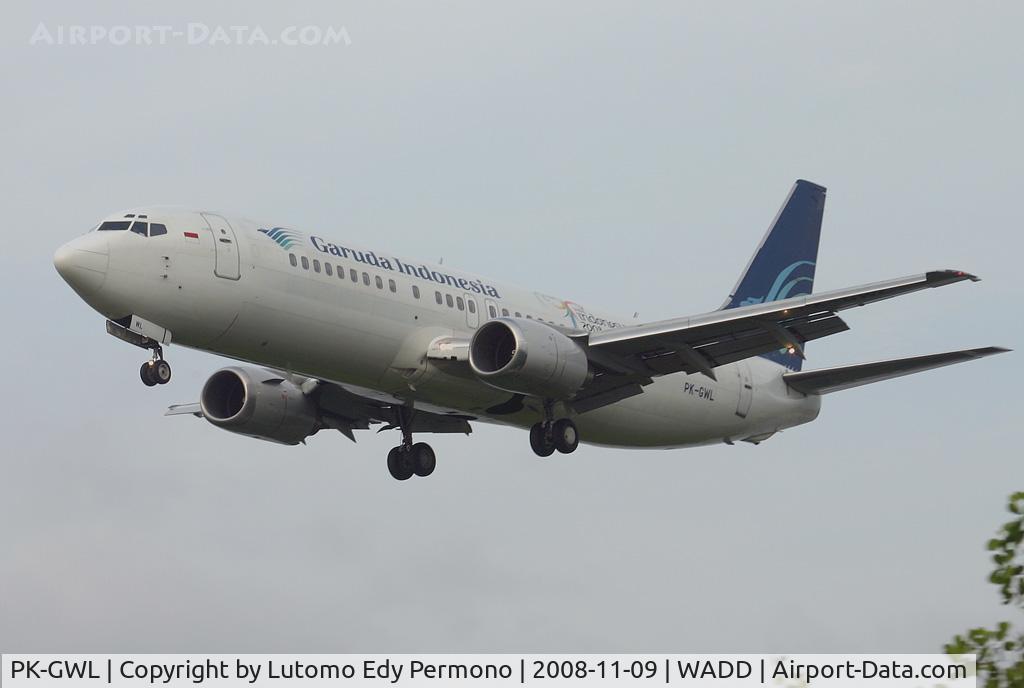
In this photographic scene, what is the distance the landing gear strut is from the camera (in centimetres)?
3350

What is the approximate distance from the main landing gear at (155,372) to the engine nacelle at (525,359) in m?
6.23

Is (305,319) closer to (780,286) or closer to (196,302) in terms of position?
(196,302)

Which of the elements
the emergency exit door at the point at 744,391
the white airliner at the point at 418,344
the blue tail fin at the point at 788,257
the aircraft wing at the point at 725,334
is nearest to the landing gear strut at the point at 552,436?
the white airliner at the point at 418,344

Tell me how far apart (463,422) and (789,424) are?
884cm

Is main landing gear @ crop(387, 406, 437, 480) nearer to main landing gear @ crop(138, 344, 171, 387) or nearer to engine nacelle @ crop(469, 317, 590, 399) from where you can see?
engine nacelle @ crop(469, 317, 590, 399)

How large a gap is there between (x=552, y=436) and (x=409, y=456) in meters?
4.49

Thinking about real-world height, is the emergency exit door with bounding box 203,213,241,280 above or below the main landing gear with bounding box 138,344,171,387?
above

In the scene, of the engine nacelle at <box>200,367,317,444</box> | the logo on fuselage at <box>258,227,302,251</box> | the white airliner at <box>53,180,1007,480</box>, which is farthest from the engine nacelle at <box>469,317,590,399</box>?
the engine nacelle at <box>200,367,317,444</box>

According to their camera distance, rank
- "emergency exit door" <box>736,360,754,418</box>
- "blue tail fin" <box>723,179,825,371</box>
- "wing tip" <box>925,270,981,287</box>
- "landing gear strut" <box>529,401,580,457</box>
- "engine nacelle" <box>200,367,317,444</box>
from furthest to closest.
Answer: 1. "blue tail fin" <box>723,179,825,371</box>
2. "emergency exit door" <box>736,360,754,418</box>
3. "engine nacelle" <box>200,367,317,444</box>
4. "landing gear strut" <box>529,401,580,457</box>
5. "wing tip" <box>925,270,981,287</box>

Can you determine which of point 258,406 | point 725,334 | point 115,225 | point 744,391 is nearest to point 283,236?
point 115,225

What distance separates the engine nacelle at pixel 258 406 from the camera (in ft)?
116

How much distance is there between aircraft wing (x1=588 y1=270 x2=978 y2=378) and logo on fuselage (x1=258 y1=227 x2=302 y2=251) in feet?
22.6

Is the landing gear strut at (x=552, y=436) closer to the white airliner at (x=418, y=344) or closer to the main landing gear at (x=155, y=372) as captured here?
the white airliner at (x=418, y=344)
